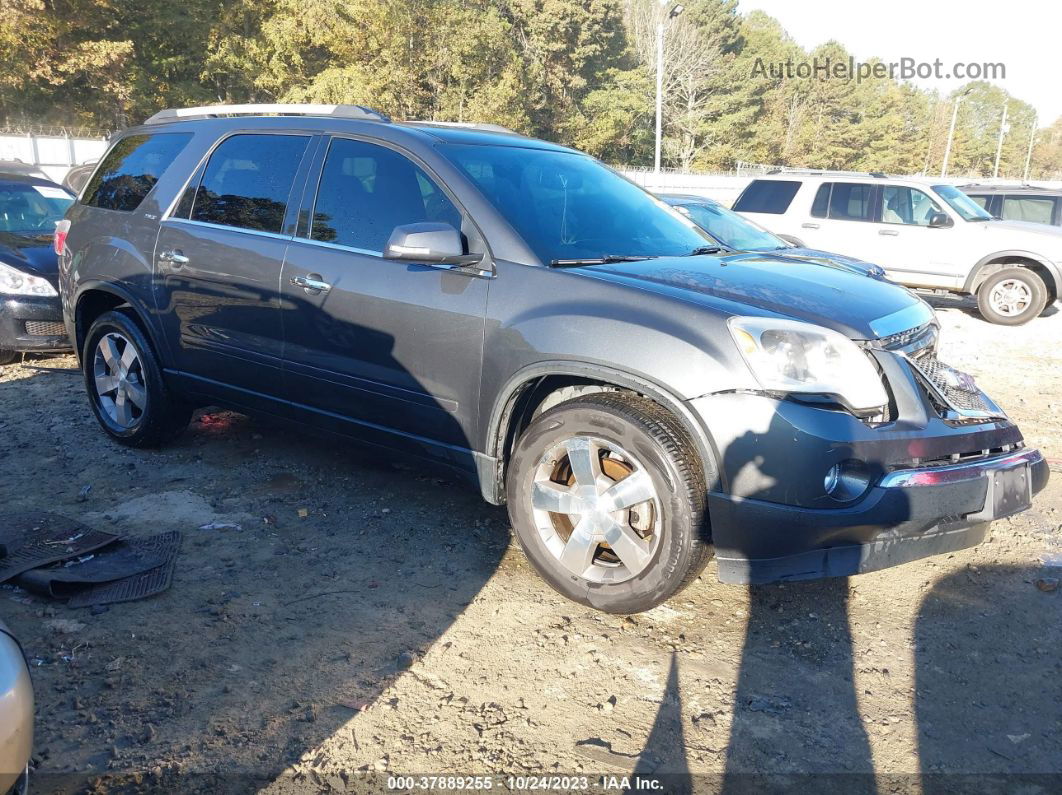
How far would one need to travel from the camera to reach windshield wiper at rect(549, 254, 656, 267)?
353 centimetres

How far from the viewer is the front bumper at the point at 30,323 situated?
686 centimetres

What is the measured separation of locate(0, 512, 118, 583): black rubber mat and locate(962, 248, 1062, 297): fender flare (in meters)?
10.8

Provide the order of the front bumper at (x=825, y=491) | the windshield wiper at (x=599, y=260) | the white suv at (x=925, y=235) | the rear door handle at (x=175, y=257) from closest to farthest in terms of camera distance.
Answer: the front bumper at (x=825, y=491)
the windshield wiper at (x=599, y=260)
the rear door handle at (x=175, y=257)
the white suv at (x=925, y=235)

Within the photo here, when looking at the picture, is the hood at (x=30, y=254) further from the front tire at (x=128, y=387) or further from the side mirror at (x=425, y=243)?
the side mirror at (x=425, y=243)

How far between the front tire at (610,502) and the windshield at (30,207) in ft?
21.9

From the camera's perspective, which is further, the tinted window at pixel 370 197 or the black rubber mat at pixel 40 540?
the tinted window at pixel 370 197

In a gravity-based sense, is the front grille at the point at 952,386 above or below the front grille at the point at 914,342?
below

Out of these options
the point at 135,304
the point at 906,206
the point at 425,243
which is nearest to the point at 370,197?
the point at 425,243

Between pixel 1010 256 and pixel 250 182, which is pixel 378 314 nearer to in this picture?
pixel 250 182

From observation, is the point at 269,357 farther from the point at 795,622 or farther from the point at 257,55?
the point at 257,55

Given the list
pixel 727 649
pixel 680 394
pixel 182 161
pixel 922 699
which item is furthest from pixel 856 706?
pixel 182 161

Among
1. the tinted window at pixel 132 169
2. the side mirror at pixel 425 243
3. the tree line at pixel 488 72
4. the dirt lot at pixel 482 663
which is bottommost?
the dirt lot at pixel 482 663

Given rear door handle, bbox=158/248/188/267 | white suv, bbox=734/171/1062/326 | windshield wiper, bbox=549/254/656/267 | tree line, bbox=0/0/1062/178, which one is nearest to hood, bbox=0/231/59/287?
rear door handle, bbox=158/248/188/267

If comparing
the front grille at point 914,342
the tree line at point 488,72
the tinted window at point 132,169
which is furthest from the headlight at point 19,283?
the tree line at point 488,72
